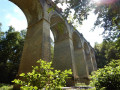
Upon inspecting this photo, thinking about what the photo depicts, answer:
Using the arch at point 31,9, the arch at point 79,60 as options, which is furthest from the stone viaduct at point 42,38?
the arch at point 79,60

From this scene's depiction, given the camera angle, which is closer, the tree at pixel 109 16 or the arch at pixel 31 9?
the tree at pixel 109 16

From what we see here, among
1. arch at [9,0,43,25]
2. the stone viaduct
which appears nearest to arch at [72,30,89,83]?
the stone viaduct

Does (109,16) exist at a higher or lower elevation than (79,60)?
higher

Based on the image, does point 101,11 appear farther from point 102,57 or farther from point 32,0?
point 102,57

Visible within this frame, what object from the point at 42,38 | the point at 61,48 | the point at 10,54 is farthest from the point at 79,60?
the point at 10,54

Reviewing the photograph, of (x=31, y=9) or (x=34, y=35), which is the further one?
(x=31, y=9)

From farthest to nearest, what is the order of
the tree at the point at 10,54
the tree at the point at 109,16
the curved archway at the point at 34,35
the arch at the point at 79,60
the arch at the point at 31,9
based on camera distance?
the tree at the point at 10,54
the arch at the point at 79,60
the arch at the point at 31,9
the curved archway at the point at 34,35
the tree at the point at 109,16

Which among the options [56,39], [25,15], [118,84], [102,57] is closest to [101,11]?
[118,84]

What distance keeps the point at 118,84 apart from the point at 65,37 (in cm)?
964

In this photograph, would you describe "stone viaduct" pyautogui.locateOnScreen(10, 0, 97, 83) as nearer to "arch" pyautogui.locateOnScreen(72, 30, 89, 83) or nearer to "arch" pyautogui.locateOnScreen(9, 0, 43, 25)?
"arch" pyautogui.locateOnScreen(9, 0, 43, 25)

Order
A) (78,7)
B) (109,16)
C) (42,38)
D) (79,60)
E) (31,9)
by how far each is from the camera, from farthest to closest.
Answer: (79,60)
(31,9)
(42,38)
(109,16)
(78,7)

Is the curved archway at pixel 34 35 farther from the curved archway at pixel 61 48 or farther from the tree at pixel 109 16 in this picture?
the tree at pixel 109 16

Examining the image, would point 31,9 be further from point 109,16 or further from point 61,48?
point 109,16

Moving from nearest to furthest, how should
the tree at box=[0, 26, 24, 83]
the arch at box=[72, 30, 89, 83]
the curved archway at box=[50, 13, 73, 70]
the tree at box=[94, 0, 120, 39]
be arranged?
1. the tree at box=[94, 0, 120, 39]
2. the curved archway at box=[50, 13, 73, 70]
3. the arch at box=[72, 30, 89, 83]
4. the tree at box=[0, 26, 24, 83]
